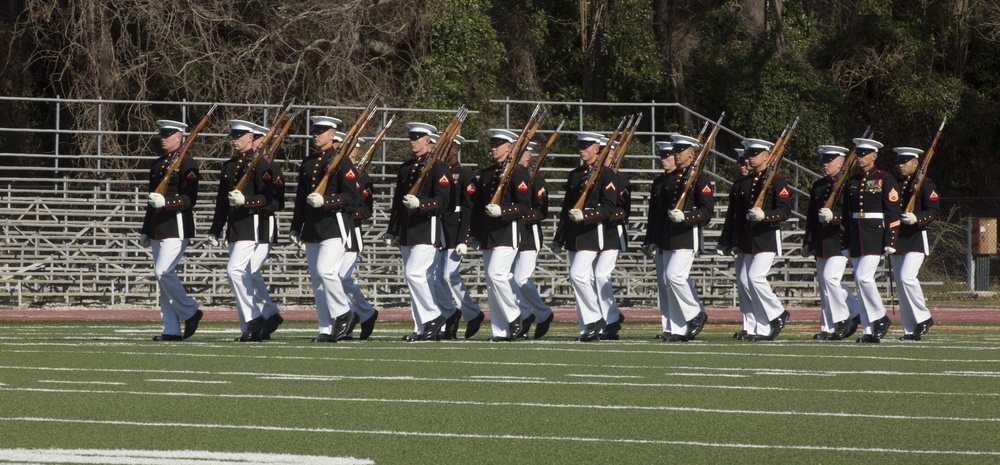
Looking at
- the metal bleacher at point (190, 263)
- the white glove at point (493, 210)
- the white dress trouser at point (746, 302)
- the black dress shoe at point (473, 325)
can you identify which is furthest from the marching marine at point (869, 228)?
the metal bleacher at point (190, 263)

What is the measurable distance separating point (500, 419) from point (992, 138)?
28632 millimetres

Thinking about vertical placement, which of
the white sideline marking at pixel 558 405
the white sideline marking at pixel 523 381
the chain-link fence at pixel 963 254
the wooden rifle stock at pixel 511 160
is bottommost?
the chain-link fence at pixel 963 254

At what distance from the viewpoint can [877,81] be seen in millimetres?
35531

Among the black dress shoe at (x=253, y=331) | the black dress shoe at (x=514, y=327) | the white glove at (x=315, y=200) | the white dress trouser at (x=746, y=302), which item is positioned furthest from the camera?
the white dress trouser at (x=746, y=302)

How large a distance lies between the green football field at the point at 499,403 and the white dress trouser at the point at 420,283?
533 mm

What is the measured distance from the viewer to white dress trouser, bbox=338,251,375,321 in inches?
567

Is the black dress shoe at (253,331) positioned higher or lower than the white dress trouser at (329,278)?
lower

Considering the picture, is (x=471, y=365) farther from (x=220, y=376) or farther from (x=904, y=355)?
(x=904, y=355)

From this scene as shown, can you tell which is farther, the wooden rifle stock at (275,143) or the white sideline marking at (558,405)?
the wooden rifle stock at (275,143)

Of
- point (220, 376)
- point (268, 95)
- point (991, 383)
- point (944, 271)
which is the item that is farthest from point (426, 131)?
point (944, 271)

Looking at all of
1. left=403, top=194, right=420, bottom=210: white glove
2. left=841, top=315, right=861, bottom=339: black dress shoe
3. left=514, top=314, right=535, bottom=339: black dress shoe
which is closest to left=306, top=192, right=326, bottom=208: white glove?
left=403, top=194, right=420, bottom=210: white glove

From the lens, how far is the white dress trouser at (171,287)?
46.8 feet

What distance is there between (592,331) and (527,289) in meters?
0.77

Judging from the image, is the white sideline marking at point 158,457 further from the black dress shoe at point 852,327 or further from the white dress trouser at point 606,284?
the black dress shoe at point 852,327
